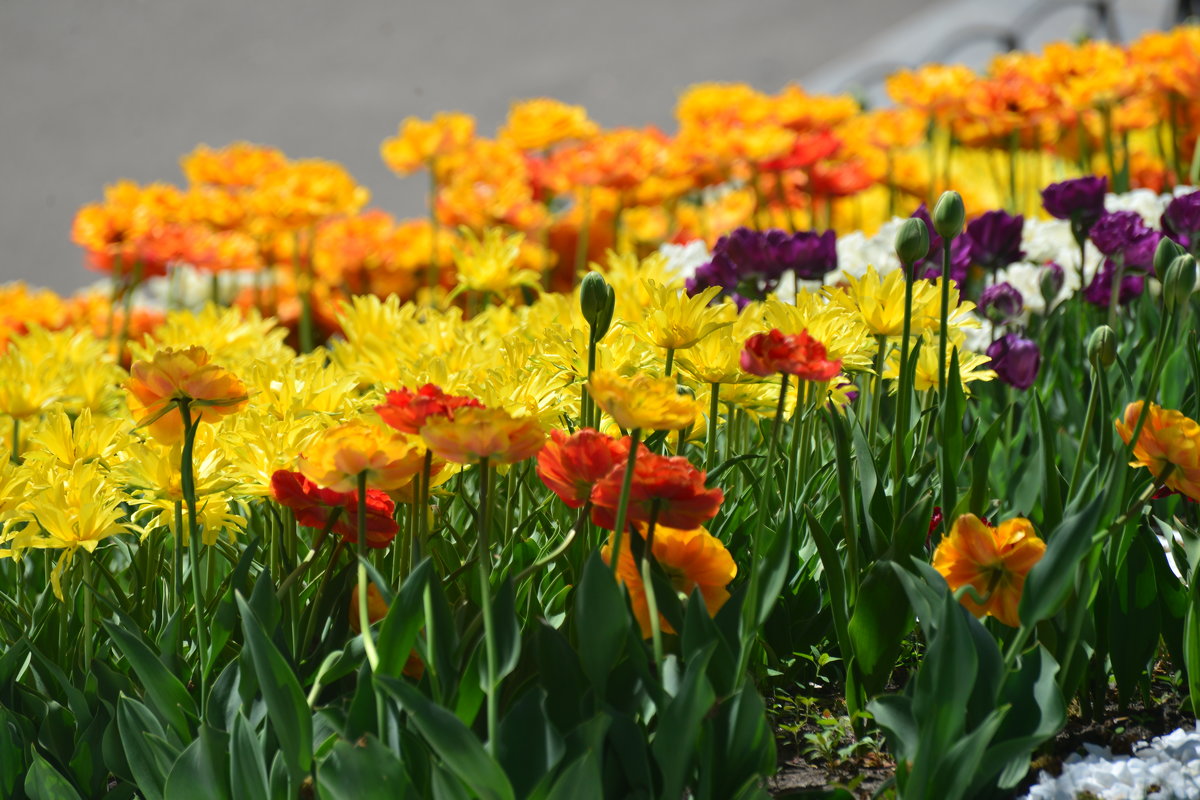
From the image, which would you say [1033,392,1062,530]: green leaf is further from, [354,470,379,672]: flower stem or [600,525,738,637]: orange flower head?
[354,470,379,672]: flower stem

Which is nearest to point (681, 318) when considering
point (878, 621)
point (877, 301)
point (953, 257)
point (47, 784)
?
point (877, 301)

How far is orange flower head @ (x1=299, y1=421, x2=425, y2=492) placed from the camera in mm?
837

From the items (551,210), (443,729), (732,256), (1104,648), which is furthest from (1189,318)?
(551,210)

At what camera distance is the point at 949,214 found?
1.03m

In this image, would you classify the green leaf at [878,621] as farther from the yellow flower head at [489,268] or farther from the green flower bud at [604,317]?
the yellow flower head at [489,268]

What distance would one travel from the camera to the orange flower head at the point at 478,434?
794 mm

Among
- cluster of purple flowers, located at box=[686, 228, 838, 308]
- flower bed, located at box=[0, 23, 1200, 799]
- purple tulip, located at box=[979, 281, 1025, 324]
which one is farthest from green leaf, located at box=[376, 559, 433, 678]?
purple tulip, located at box=[979, 281, 1025, 324]

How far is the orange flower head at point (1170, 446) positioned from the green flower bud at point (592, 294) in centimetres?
43

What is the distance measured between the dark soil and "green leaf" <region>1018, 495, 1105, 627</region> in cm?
17

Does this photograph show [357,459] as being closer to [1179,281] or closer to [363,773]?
[363,773]

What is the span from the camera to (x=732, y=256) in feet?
5.35

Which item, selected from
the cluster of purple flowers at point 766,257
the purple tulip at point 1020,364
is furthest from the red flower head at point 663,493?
the cluster of purple flowers at point 766,257

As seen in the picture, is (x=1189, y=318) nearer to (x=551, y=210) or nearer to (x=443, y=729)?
(x=443, y=729)

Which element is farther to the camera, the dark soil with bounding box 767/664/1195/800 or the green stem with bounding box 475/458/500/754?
the dark soil with bounding box 767/664/1195/800
